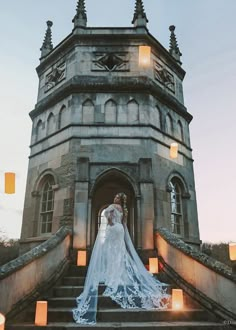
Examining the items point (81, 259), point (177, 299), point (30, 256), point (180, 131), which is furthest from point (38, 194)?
point (177, 299)

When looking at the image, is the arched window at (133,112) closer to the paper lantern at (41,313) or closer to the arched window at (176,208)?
the arched window at (176,208)

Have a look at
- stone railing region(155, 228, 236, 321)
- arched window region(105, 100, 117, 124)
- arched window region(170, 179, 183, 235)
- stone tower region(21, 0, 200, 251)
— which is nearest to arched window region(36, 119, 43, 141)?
stone tower region(21, 0, 200, 251)

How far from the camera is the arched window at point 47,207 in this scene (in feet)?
30.7

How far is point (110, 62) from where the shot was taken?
34.7 feet

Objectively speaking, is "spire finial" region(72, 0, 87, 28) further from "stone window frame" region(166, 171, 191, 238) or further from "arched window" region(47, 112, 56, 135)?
"stone window frame" region(166, 171, 191, 238)

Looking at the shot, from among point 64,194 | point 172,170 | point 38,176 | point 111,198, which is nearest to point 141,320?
point 64,194

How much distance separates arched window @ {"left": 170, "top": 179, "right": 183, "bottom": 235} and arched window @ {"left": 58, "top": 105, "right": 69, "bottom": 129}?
4347mm

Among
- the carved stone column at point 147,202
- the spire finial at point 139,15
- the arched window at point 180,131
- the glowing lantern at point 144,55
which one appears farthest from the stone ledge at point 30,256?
the spire finial at point 139,15

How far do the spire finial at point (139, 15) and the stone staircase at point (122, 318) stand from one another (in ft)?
32.5

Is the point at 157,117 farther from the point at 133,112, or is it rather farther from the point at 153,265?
the point at 153,265

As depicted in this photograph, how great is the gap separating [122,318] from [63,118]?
7.09 m

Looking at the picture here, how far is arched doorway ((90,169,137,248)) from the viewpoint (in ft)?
28.3

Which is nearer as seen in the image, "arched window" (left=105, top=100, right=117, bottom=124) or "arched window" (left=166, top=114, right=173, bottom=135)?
"arched window" (left=105, top=100, right=117, bottom=124)

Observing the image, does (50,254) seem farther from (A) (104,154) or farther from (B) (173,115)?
(B) (173,115)
